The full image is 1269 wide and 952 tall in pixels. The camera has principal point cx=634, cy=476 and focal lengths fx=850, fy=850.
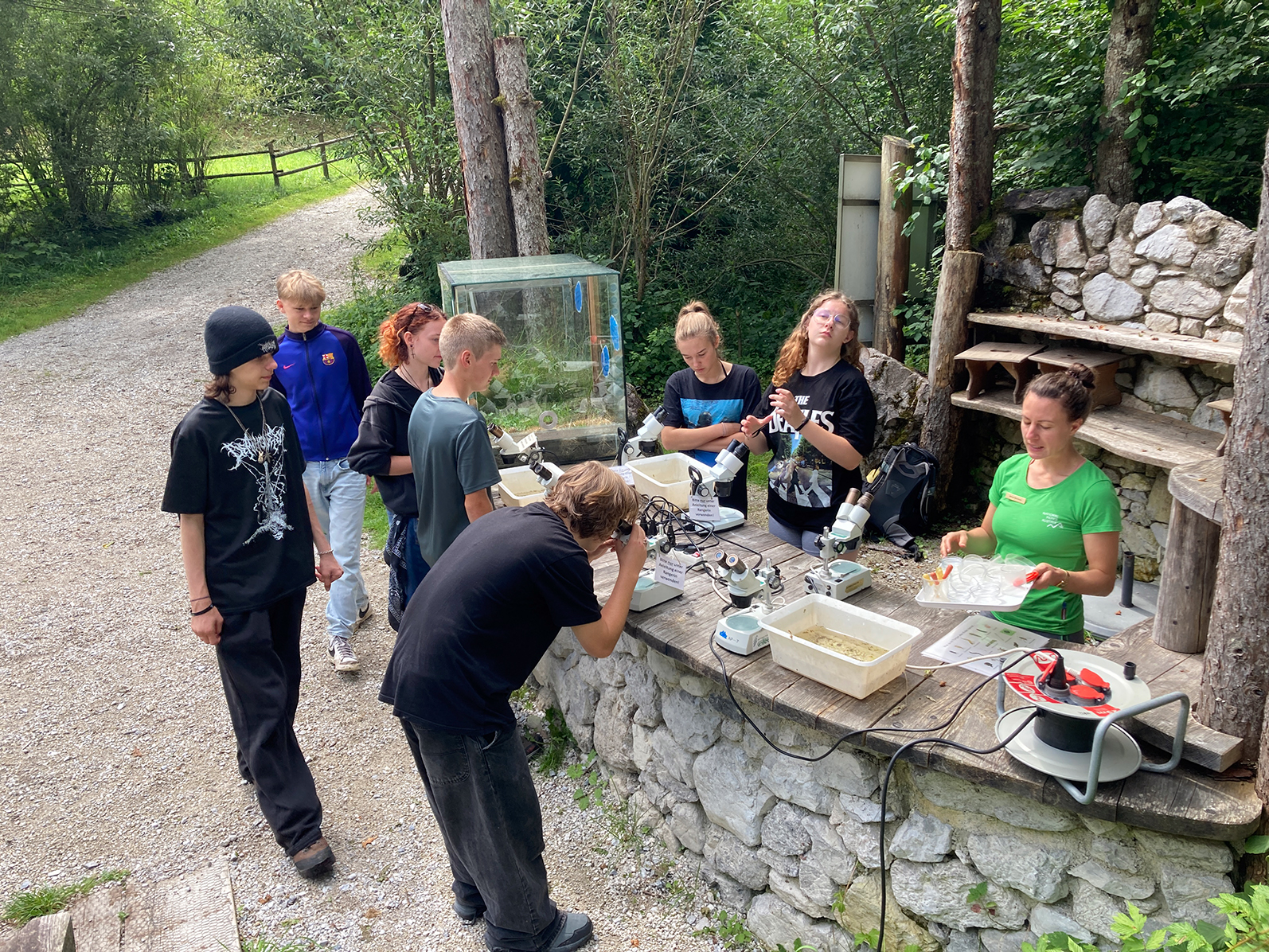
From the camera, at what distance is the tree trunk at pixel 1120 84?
527 centimetres

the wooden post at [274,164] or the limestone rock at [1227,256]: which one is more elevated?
the wooden post at [274,164]

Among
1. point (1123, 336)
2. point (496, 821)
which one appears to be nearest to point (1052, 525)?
point (496, 821)

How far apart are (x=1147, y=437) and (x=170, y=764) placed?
18.0ft

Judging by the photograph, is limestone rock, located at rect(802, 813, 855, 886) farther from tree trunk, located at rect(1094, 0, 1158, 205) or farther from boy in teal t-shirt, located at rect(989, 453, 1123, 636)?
tree trunk, located at rect(1094, 0, 1158, 205)

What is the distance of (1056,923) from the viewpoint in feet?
7.07

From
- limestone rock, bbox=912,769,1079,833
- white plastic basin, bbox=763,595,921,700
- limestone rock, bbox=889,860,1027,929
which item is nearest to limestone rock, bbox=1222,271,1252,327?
white plastic basin, bbox=763,595,921,700

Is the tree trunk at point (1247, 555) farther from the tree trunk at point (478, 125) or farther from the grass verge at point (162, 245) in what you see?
the grass verge at point (162, 245)

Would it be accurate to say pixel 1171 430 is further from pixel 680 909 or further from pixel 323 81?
pixel 323 81

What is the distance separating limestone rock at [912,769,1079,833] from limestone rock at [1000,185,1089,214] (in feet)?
15.4

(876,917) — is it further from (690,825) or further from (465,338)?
(465,338)

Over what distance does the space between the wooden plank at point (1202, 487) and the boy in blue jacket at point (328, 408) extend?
347 cm

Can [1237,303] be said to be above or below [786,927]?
above

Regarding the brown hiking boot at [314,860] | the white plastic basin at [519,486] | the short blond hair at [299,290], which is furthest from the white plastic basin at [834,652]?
the short blond hair at [299,290]

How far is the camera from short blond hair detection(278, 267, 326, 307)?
417 cm
